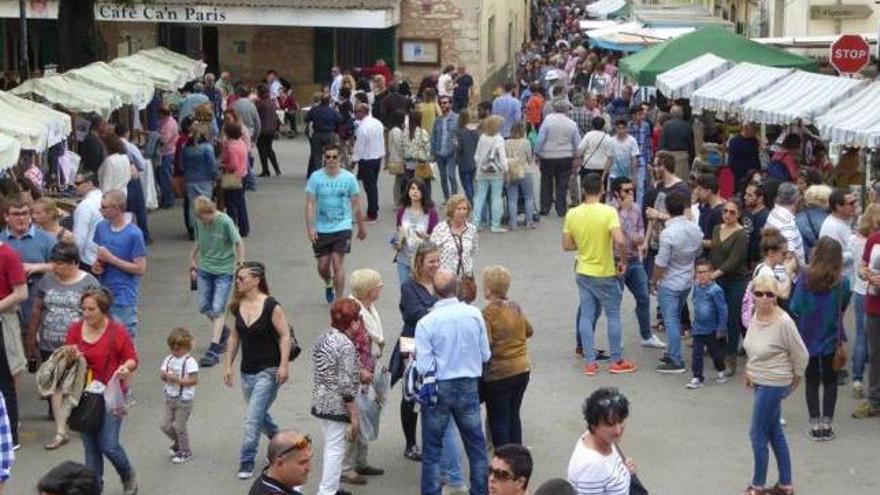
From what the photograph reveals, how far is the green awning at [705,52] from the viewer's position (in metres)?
21.8

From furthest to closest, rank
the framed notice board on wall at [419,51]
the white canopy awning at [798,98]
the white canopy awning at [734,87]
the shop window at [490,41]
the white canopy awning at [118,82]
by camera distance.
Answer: the shop window at [490,41], the framed notice board on wall at [419,51], the white canopy awning at [118,82], the white canopy awning at [734,87], the white canopy awning at [798,98]

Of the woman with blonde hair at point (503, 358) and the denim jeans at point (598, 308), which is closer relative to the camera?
the woman with blonde hair at point (503, 358)

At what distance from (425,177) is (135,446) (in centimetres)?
923

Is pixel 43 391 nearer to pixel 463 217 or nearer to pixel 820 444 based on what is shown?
pixel 463 217

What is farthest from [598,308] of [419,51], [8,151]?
[419,51]

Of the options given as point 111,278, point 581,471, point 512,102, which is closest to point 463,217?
point 111,278

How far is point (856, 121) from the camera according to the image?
14.5m

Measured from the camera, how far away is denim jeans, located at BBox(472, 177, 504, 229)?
1953 centimetres

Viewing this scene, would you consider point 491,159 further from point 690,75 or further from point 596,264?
point 596,264

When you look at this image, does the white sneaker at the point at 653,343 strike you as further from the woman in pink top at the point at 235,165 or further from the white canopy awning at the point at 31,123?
the woman in pink top at the point at 235,165

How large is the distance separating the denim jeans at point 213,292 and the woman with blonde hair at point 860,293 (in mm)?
5147

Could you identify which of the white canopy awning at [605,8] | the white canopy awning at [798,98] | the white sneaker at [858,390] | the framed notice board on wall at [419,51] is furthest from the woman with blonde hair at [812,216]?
the white canopy awning at [605,8]

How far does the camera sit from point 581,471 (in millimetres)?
7633

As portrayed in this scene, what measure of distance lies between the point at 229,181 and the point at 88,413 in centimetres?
914
